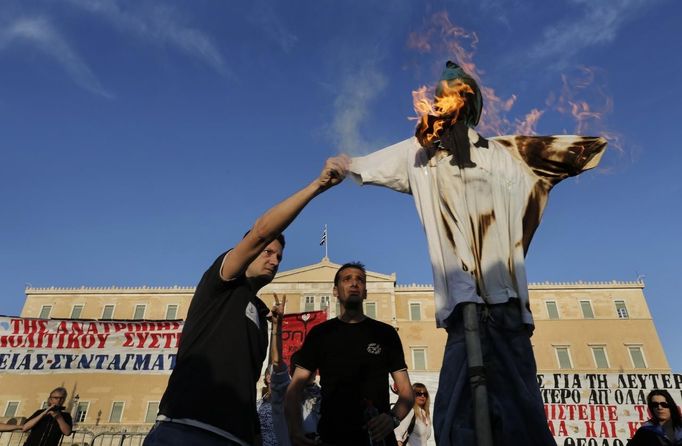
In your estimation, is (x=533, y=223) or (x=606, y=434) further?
(x=606, y=434)

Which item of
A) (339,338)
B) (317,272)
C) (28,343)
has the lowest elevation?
(339,338)

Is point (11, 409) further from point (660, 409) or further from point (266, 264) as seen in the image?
point (660, 409)

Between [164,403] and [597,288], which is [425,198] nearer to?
[164,403]

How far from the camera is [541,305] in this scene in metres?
43.1

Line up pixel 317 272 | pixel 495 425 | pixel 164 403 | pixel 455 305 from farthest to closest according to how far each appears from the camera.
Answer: pixel 317 272 → pixel 164 403 → pixel 455 305 → pixel 495 425

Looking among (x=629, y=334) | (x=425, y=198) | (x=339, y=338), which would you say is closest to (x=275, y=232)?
(x=425, y=198)

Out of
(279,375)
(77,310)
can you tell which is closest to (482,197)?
(279,375)

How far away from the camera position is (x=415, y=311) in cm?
4381

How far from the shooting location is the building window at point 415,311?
1708 inches

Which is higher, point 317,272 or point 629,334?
point 317,272

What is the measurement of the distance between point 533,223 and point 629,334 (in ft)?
155

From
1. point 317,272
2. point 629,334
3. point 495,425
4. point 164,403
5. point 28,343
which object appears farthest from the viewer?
point 317,272

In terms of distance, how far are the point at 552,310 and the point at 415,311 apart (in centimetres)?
1307

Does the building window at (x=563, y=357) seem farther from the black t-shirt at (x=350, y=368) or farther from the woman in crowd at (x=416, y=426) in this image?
the black t-shirt at (x=350, y=368)
